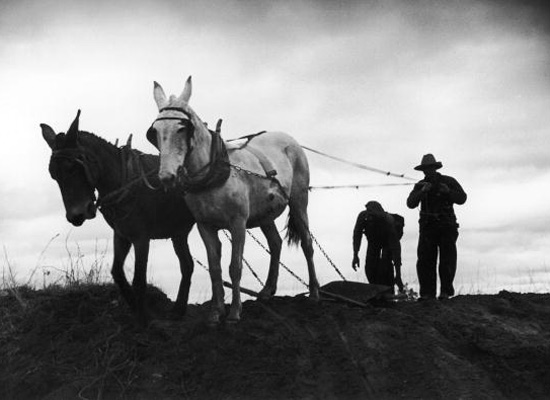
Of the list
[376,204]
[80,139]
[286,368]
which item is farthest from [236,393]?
[376,204]

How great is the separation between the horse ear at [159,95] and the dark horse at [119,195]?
0.94 m

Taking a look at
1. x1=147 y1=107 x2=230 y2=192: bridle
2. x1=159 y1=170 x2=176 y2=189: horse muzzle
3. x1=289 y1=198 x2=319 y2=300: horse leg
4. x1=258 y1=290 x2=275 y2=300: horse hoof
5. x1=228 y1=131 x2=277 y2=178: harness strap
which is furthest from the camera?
x1=289 y1=198 x2=319 y2=300: horse leg

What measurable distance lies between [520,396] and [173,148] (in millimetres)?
4822

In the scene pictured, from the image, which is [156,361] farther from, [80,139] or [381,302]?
[381,302]

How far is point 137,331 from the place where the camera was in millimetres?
9328

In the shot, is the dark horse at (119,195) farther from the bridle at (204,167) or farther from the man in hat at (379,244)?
the man in hat at (379,244)

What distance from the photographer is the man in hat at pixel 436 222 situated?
12109mm

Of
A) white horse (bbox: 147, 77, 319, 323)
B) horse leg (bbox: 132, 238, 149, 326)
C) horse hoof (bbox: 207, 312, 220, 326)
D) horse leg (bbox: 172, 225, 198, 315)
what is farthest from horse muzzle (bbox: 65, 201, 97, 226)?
horse hoof (bbox: 207, 312, 220, 326)

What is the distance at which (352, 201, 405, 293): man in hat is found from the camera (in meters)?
12.7

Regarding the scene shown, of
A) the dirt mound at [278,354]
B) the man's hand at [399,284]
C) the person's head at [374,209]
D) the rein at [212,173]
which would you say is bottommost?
the dirt mound at [278,354]

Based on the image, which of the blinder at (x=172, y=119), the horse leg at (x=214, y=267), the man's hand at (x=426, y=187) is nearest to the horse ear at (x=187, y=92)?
the blinder at (x=172, y=119)

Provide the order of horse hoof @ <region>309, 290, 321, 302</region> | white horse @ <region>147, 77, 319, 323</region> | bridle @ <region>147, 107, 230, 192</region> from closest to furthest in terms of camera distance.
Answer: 1. white horse @ <region>147, 77, 319, 323</region>
2. bridle @ <region>147, 107, 230, 192</region>
3. horse hoof @ <region>309, 290, 321, 302</region>

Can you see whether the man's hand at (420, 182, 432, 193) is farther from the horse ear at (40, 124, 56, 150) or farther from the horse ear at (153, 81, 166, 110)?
the horse ear at (40, 124, 56, 150)

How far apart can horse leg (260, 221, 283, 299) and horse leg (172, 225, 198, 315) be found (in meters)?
1.14
